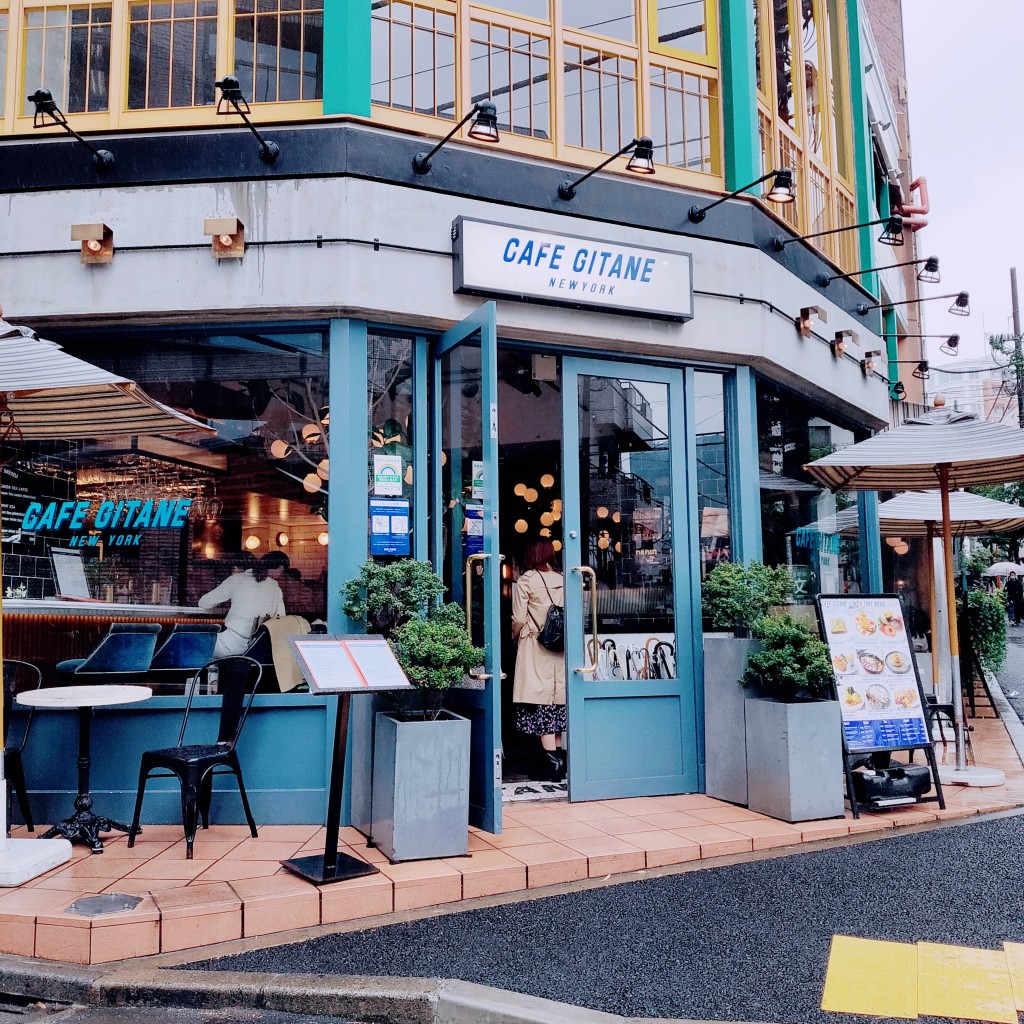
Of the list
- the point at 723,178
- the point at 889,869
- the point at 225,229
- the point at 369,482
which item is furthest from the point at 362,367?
the point at 889,869

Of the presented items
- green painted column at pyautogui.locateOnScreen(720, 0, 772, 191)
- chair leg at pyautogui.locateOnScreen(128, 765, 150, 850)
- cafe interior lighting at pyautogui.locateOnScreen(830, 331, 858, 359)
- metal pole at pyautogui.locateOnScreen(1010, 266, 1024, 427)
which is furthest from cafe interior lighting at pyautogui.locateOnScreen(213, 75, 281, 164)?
metal pole at pyautogui.locateOnScreen(1010, 266, 1024, 427)

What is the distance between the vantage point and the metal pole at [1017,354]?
23.8 meters

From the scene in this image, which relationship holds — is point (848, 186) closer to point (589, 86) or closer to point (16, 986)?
point (589, 86)

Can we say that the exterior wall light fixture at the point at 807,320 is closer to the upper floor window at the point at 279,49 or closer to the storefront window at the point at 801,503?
the storefront window at the point at 801,503

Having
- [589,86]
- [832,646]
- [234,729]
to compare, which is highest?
[589,86]

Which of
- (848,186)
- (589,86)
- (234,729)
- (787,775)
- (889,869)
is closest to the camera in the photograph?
(889,869)

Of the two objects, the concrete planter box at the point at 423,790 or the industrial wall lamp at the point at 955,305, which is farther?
the industrial wall lamp at the point at 955,305

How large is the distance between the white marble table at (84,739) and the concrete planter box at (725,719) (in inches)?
142

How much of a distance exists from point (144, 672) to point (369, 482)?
6.01 feet

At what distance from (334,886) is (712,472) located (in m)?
4.10

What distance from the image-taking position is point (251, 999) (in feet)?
11.5

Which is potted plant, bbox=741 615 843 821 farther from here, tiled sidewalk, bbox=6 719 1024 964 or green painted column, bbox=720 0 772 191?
green painted column, bbox=720 0 772 191

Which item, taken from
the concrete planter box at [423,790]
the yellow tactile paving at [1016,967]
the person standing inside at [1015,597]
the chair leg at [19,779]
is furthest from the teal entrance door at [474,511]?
the person standing inside at [1015,597]

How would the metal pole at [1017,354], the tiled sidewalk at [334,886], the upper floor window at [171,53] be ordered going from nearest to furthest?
the tiled sidewalk at [334,886], the upper floor window at [171,53], the metal pole at [1017,354]
